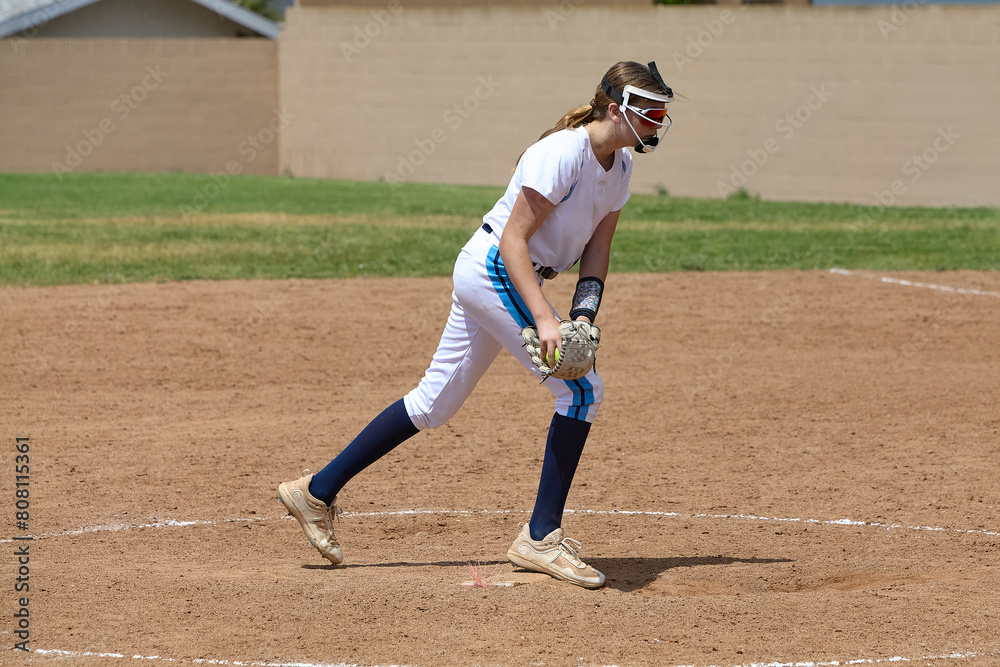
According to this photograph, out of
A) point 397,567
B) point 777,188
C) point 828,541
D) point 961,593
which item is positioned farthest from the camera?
point 777,188

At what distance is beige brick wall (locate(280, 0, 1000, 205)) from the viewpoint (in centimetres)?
1998

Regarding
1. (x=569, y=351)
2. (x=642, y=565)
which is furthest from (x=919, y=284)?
(x=569, y=351)

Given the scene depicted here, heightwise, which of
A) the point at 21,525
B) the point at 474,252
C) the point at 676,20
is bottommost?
the point at 21,525

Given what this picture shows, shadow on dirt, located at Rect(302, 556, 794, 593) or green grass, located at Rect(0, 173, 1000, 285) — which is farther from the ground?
green grass, located at Rect(0, 173, 1000, 285)

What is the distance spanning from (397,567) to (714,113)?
18.9m

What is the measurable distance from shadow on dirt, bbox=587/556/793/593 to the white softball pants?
2.16 feet

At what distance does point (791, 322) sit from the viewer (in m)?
10.4

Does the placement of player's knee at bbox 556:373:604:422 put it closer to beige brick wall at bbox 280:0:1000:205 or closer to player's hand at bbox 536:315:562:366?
player's hand at bbox 536:315:562:366

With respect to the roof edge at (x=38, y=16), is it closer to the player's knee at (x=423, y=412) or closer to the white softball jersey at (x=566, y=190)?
the player's knee at (x=423, y=412)

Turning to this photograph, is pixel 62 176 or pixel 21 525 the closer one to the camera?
pixel 21 525

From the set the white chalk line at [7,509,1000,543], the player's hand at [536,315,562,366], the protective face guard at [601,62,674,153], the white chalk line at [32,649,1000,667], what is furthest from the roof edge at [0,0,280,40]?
the white chalk line at [32,649,1000,667]

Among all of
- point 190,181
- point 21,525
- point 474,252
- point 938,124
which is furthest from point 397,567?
point 190,181

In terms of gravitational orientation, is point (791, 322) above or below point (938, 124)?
below

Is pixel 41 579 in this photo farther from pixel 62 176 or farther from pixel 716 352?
pixel 62 176
